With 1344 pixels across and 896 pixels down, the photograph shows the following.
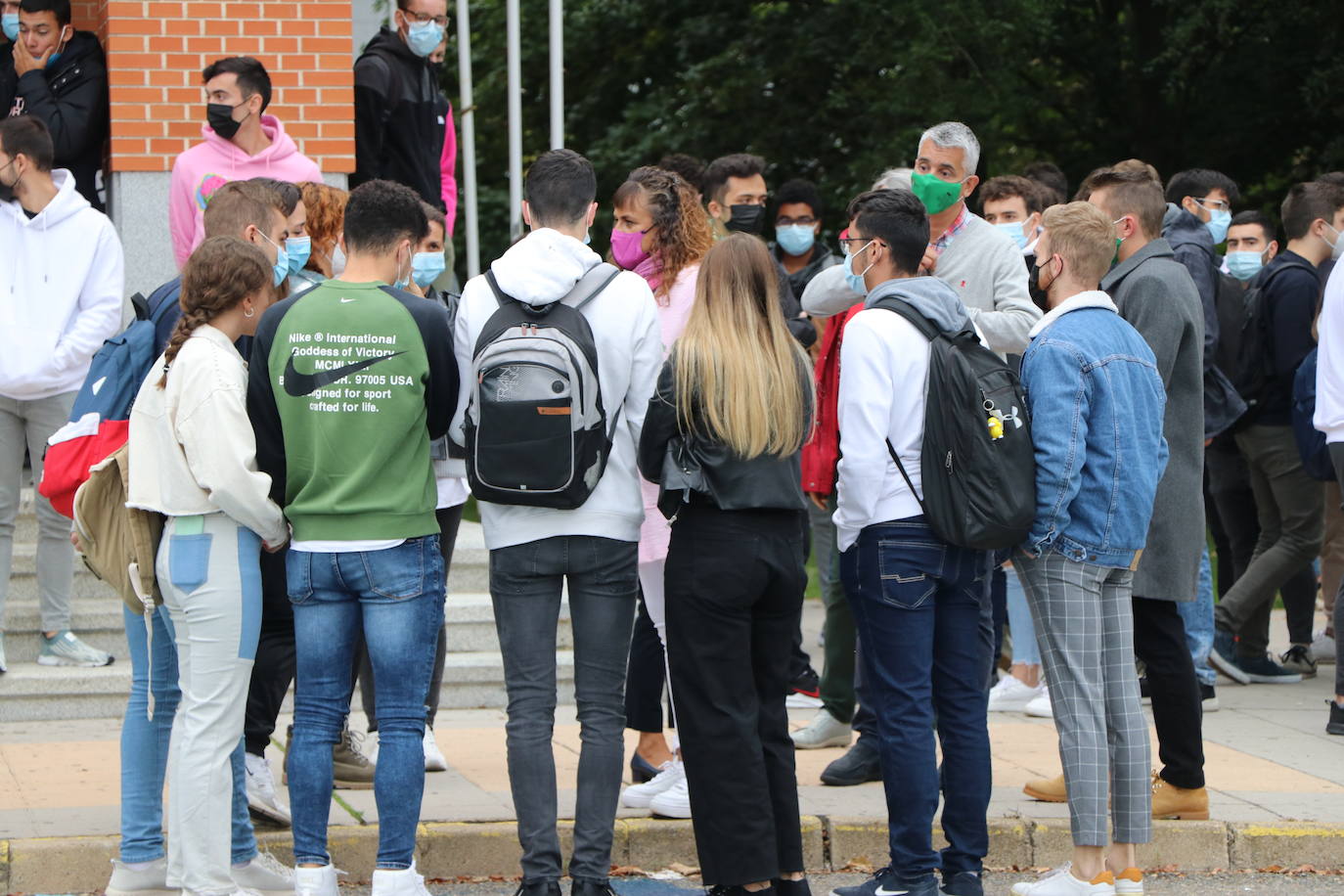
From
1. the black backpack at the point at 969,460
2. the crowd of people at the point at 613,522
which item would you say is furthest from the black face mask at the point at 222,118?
the black backpack at the point at 969,460

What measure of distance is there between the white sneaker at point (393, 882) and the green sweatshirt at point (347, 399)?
0.95 meters

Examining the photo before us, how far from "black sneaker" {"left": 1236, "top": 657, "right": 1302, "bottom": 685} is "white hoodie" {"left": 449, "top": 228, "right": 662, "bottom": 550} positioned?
493cm

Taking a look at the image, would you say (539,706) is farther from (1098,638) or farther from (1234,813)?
(1234,813)

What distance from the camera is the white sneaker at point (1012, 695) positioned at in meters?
8.14

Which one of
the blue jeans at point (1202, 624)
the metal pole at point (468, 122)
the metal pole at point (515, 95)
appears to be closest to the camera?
the blue jeans at point (1202, 624)

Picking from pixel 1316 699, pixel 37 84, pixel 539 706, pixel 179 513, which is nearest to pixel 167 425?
pixel 179 513

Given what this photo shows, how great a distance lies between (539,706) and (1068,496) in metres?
1.67

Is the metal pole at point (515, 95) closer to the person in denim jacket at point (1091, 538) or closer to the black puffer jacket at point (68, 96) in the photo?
the black puffer jacket at point (68, 96)

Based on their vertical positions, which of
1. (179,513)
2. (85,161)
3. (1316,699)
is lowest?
(1316,699)

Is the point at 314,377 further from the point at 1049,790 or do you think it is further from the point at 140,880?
the point at 1049,790

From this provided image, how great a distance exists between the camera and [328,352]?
489 cm

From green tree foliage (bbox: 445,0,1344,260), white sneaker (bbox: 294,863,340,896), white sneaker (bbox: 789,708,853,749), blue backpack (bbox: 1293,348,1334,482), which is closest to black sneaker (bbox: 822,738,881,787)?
white sneaker (bbox: 789,708,853,749)

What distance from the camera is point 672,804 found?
599 cm

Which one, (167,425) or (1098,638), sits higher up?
(167,425)
